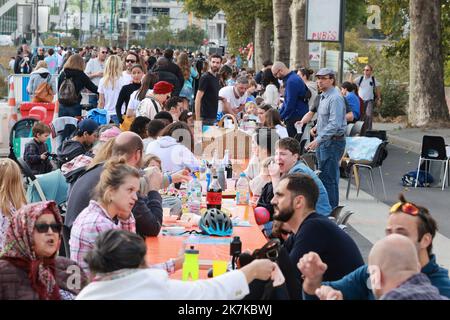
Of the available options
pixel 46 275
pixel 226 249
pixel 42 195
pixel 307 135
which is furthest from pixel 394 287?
pixel 307 135

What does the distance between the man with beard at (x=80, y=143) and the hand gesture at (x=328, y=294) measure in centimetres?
737

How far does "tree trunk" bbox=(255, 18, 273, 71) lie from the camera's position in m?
62.9

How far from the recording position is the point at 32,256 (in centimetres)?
650

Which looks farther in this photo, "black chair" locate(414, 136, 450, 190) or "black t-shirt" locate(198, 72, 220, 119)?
"black t-shirt" locate(198, 72, 220, 119)

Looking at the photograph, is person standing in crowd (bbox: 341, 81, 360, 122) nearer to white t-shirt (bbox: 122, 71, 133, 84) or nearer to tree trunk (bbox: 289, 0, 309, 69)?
white t-shirt (bbox: 122, 71, 133, 84)

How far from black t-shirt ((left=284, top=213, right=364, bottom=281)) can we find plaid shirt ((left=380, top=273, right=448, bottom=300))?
2.02 meters

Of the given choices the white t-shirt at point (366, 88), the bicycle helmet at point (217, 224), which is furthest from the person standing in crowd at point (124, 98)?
the white t-shirt at point (366, 88)

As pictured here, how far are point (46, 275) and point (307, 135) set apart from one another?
12.3m

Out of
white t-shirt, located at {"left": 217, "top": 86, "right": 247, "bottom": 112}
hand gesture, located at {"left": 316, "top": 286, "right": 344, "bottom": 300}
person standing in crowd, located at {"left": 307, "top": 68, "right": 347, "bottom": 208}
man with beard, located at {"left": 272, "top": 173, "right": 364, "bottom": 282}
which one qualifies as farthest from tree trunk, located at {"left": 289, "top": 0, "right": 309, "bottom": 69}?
hand gesture, located at {"left": 316, "top": 286, "right": 344, "bottom": 300}

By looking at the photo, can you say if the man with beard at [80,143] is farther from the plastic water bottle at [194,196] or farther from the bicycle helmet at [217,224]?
the bicycle helmet at [217,224]

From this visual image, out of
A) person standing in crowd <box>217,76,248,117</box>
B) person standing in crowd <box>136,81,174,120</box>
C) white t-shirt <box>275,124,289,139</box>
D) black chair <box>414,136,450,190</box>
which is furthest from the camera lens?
person standing in crowd <box>217,76,248,117</box>

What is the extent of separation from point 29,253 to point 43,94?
16.2 meters

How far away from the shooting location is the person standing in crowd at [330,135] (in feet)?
50.1

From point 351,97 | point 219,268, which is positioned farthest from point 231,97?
point 219,268
